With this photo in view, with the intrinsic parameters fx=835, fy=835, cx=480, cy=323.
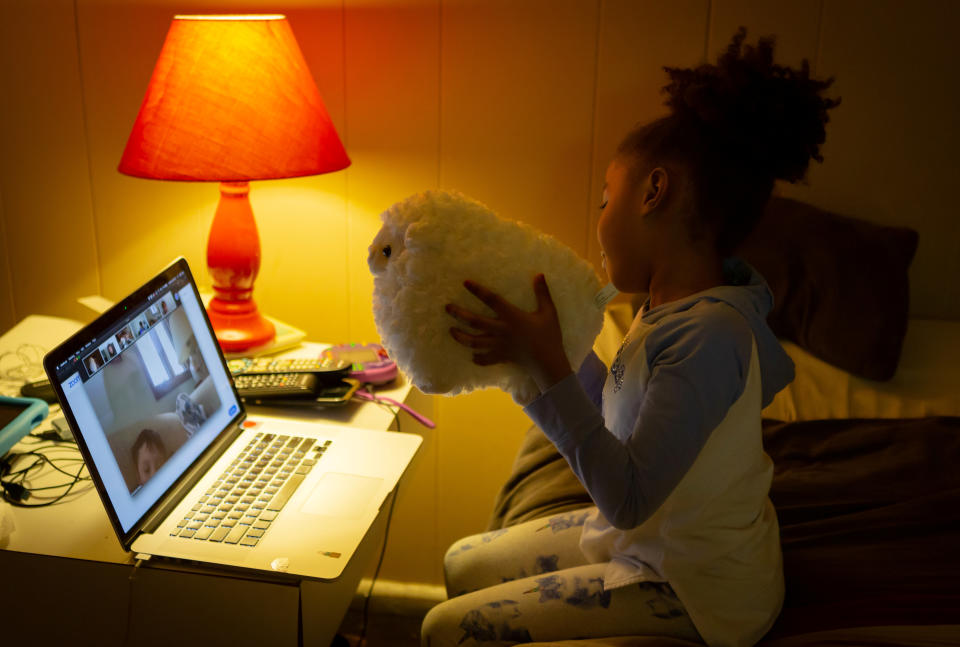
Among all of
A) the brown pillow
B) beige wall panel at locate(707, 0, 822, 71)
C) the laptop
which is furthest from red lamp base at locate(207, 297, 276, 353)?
beige wall panel at locate(707, 0, 822, 71)

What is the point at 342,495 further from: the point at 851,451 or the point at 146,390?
the point at 851,451

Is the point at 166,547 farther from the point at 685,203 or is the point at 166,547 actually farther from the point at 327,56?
the point at 327,56

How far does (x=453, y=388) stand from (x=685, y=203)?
34 cm

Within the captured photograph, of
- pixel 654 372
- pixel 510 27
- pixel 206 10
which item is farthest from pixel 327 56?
pixel 654 372

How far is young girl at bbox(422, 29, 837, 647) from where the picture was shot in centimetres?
85

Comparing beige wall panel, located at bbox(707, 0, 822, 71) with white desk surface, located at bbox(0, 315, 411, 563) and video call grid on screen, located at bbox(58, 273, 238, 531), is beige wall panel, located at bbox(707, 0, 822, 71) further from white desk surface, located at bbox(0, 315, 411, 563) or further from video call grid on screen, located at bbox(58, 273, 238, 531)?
video call grid on screen, located at bbox(58, 273, 238, 531)

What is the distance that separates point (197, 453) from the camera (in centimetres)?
109

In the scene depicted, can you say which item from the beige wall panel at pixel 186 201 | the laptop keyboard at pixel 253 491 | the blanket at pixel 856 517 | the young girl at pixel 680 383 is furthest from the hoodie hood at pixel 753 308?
the beige wall panel at pixel 186 201

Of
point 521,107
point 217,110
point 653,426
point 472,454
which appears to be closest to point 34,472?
point 217,110

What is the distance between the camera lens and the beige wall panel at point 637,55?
1559mm

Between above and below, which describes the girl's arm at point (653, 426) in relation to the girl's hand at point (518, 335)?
below

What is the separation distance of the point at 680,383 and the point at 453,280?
253mm

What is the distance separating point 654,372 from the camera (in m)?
0.88

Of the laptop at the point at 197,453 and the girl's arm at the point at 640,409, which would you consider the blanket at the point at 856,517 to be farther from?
the laptop at the point at 197,453
